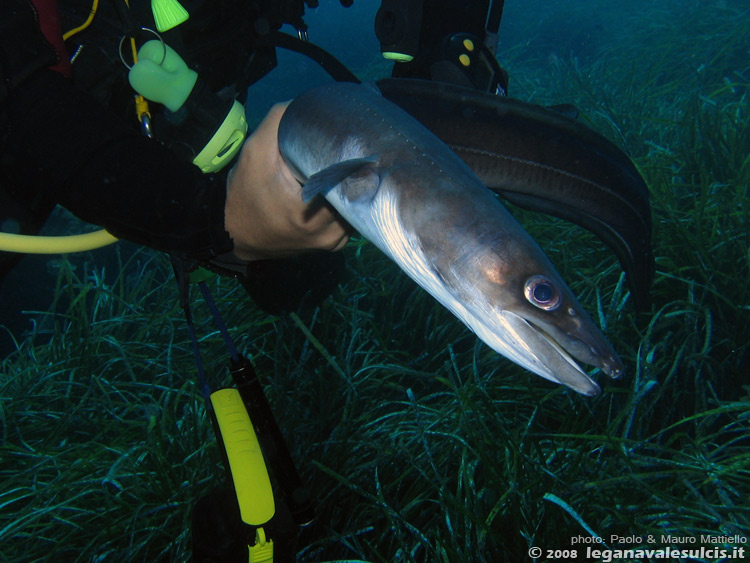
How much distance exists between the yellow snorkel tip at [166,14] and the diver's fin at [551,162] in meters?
1.15

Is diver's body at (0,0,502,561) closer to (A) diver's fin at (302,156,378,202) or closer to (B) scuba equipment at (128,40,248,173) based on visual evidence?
(B) scuba equipment at (128,40,248,173)

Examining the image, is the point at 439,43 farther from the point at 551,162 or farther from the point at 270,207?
the point at 270,207

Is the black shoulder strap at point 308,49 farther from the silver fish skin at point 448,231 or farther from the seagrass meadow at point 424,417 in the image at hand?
the seagrass meadow at point 424,417

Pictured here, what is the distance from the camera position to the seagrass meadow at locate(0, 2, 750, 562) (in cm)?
211

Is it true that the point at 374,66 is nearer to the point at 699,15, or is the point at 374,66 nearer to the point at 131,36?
the point at 699,15

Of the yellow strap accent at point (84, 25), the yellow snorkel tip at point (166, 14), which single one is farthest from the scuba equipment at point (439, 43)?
the yellow strap accent at point (84, 25)

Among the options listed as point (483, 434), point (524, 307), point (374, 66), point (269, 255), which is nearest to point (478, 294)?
point (524, 307)

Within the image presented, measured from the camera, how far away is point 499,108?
77.9 inches

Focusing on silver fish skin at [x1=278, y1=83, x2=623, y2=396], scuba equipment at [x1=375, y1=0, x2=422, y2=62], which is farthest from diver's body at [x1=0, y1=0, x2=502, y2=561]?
scuba equipment at [x1=375, y1=0, x2=422, y2=62]

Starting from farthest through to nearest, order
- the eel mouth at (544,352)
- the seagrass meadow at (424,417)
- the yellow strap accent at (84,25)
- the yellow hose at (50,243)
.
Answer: the seagrass meadow at (424,417) < the yellow strap accent at (84,25) < the yellow hose at (50,243) < the eel mouth at (544,352)

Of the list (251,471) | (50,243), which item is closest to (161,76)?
(50,243)

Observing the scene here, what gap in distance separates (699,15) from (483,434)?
12304 mm

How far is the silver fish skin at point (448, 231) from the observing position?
4.32ft

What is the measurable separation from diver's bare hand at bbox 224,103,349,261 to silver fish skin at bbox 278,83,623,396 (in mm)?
142
